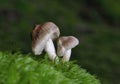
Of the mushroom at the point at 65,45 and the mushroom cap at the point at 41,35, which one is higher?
the mushroom cap at the point at 41,35

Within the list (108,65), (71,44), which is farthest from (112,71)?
(71,44)

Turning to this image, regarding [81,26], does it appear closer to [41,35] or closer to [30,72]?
[41,35]

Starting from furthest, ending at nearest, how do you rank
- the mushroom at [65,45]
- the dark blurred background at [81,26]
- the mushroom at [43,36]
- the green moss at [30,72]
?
the dark blurred background at [81,26]
the mushroom at [65,45]
the mushroom at [43,36]
the green moss at [30,72]

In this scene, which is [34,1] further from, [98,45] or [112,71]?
[112,71]

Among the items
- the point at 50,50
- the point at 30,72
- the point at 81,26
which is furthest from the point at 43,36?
the point at 81,26

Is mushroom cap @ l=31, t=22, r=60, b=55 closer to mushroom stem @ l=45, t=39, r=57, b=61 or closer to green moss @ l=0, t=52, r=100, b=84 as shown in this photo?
mushroom stem @ l=45, t=39, r=57, b=61

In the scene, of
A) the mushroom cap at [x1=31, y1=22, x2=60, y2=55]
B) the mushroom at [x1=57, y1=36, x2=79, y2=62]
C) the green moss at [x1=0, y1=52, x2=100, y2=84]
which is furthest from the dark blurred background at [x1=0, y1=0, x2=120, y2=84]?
the green moss at [x1=0, y1=52, x2=100, y2=84]

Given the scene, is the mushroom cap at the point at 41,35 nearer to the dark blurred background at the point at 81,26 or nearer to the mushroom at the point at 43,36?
the mushroom at the point at 43,36

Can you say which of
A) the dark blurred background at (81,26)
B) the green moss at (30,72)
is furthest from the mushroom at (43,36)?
the dark blurred background at (81,26)

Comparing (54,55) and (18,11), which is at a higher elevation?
(54,55)
